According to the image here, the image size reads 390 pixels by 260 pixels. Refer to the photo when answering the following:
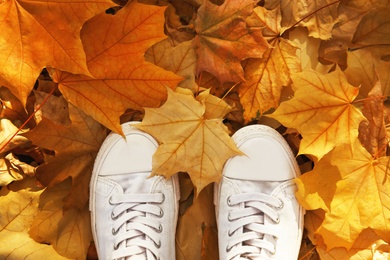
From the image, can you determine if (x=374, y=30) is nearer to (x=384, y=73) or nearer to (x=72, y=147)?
(x=384, y=73)

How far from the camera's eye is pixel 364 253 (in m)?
1.10

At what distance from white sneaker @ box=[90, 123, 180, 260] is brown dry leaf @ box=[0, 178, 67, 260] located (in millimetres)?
132

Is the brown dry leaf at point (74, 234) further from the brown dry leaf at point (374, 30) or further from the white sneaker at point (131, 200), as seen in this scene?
the brown dry leaf at point (374, 30)

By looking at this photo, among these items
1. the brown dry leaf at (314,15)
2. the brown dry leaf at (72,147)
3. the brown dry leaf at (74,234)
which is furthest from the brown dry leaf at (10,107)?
the brown dry leaf at (314,15)

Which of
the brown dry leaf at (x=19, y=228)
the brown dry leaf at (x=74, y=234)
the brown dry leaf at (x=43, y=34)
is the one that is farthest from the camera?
the brown dry leaf at (x=74, y=234)

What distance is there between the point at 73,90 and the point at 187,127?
0.86 feet

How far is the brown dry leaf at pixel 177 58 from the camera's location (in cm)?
107

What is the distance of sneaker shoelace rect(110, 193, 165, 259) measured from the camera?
1096mm

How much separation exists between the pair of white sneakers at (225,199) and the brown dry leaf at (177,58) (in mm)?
161

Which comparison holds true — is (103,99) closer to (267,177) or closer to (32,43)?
(32,43)

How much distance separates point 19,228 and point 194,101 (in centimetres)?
48

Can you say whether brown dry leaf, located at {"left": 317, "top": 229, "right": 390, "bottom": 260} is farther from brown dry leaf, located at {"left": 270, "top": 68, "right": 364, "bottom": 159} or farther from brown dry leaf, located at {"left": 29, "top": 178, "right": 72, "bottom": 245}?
brown dry leaf, located at {"left": 29, "top": 178, "right": 72, "bottom": 245}

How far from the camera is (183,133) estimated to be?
101 cm

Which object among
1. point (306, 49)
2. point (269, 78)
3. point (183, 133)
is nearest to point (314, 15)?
point (306, 49)
